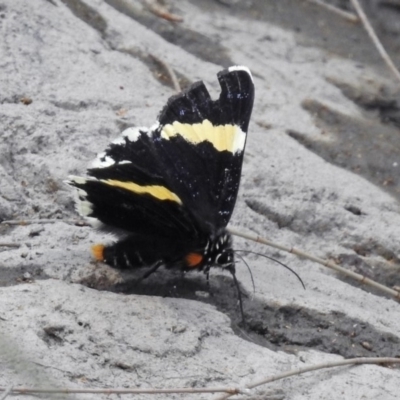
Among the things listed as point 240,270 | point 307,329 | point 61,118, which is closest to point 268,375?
point 307,329

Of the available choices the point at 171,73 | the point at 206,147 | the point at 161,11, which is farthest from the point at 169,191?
the point at 161,11

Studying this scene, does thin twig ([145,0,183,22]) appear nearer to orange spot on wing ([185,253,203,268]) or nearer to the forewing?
the forewing

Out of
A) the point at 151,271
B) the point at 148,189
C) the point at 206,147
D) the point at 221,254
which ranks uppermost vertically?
the point at 206,147

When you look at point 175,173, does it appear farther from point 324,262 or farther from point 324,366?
point 324,366

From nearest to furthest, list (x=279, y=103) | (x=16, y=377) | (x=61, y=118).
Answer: (x=16, y=377) → (x=61, y=118) → (x=279, y=103)

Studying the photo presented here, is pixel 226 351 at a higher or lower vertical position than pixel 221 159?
lower

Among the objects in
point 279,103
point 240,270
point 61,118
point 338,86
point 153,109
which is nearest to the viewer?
point 240,270

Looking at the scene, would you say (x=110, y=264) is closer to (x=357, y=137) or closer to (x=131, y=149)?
(x=131, y=149)
